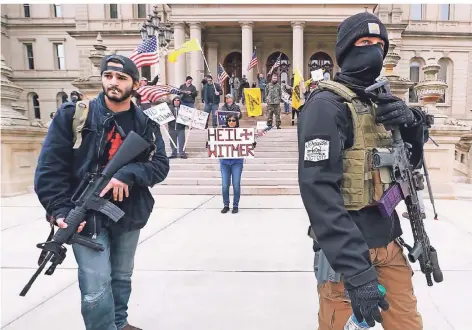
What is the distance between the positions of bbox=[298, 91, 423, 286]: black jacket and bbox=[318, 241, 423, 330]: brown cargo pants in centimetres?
35

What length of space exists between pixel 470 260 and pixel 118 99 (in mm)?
4172

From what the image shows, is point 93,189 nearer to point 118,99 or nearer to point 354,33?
point 118,99

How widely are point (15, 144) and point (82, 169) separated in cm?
789

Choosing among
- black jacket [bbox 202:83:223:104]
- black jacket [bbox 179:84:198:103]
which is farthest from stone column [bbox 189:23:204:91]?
black jacket [bbox 179:84:198:103]

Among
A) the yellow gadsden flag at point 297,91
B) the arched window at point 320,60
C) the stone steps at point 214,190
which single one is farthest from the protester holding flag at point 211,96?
the arched window at point 320,60

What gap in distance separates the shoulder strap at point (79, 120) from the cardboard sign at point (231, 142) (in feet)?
15.6

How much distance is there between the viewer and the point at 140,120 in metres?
2.37

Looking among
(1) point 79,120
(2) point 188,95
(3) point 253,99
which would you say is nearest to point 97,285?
(1) point 79,120

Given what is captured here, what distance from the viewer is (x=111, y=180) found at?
208 cm

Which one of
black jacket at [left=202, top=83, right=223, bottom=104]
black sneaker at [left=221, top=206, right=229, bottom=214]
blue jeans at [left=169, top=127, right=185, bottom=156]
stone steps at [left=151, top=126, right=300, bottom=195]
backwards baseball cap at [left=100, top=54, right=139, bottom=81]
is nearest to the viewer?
backwards baseball cap at [left=100, top=54, right=139, bottom=81]

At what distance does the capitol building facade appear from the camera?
2425cm

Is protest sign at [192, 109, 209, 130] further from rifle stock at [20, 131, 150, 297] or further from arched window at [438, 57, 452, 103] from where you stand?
arched window at [438, 57, 452, 103]

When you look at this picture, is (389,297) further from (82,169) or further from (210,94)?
(210,94)

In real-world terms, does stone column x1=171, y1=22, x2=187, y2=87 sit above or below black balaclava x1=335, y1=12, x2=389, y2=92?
above
